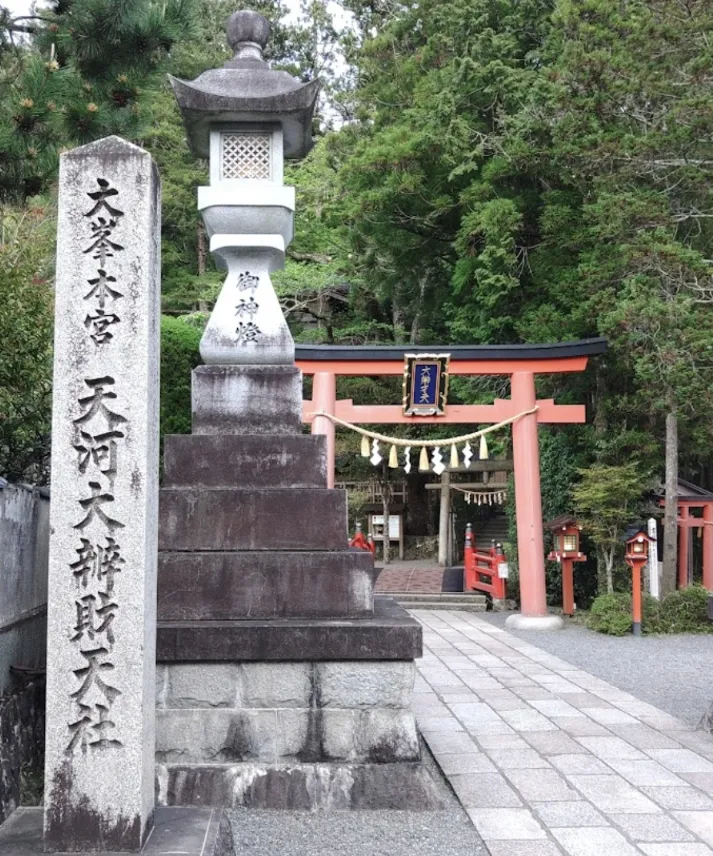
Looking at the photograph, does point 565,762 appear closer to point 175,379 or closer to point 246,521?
point 246,521

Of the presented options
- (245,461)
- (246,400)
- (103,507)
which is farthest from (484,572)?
(103,507)

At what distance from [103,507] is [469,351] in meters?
9.18

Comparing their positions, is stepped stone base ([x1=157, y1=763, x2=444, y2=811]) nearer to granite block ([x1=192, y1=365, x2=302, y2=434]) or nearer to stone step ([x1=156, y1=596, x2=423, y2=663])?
stone step ([x1=156, y1=596, x2=423, y2=663])

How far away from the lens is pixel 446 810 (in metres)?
4.05

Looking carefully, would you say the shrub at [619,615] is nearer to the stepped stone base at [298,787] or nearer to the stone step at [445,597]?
the stone step at [445,597]

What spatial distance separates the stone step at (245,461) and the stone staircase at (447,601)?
10.1 m

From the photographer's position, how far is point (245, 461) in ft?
16.8

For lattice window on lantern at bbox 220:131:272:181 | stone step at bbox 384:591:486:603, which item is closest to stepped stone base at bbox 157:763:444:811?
lattice window on lantern at bbox 220:131:272:181

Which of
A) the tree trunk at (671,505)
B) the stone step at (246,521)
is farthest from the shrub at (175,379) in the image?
the tree trunk at (671,505)

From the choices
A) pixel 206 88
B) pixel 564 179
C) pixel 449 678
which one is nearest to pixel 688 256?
pixel 564 179

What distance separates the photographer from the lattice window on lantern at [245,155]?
570cm

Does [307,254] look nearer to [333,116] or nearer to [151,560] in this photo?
[333,116]

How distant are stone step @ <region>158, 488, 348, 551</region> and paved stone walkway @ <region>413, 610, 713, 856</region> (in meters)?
1.59

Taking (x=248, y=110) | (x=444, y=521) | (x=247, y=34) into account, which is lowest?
(x=444, y=521)
